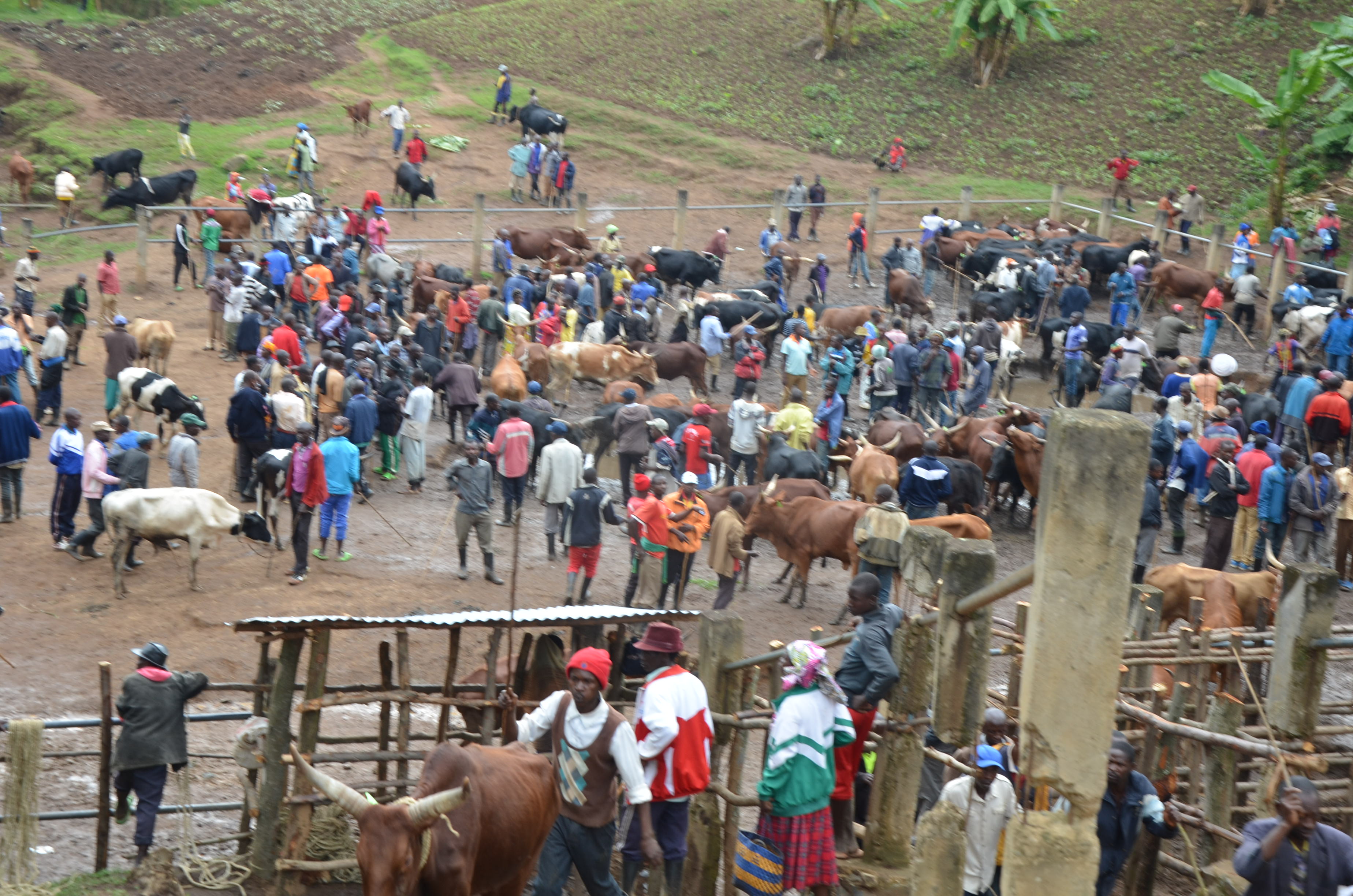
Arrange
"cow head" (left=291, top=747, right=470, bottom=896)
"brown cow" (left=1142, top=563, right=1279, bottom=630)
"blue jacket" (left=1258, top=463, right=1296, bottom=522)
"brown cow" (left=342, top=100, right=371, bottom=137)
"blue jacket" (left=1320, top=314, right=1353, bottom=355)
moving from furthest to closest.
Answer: "brown cow" (left=342, top=100, right=371, bottom=137) < "blue jacket" (left=1320, top=314, right=1353, bottom=355) < "blue jacket" (left=1258, top=463, right=1296, bottom=522) < "brown cow" (left=1142, top=563, right=1279, bottom=630) < "cow head" (left=291, top=747, right=470, bottom=896)

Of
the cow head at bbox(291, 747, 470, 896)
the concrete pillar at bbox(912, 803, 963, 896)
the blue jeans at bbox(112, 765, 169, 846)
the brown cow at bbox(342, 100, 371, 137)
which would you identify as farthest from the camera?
the brown cow at bbox(342, 100, 371, 137)

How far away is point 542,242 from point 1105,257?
11384 millimetres

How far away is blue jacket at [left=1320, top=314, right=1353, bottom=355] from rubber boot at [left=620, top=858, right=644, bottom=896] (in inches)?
702

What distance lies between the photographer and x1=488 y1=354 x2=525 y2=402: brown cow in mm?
19734

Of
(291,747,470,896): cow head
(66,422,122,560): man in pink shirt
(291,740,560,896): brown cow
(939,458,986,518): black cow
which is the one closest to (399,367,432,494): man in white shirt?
(66,422,122,560): man in pink shirt

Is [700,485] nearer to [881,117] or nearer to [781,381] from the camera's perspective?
[781,381]

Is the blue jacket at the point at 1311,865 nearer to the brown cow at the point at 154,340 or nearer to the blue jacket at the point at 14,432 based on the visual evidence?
the blue jacket at the point at 14,432

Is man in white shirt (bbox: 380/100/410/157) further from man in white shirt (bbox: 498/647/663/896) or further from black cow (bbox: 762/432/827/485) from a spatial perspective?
man in white shirt (bbox: 498/647/663/896)

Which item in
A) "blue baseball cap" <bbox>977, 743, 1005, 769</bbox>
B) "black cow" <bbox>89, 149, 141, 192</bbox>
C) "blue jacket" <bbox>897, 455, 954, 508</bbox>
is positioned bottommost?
"blue baseball cap" <bbox>977, 743, 1005, 769</bbox>

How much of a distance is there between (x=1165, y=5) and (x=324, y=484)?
33.9 m

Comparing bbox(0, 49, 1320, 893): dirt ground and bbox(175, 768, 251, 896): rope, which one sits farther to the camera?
bbox(0, 49, 1320, 893): dirt ground

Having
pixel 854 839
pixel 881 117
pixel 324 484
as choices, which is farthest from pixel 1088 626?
pixel 881 117

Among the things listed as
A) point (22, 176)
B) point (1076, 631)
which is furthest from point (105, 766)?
point (22, 176)

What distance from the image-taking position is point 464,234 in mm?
28906
